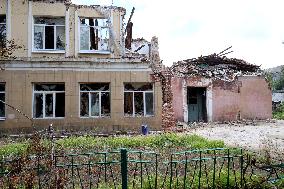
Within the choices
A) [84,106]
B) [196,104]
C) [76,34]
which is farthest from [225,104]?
[76,34]

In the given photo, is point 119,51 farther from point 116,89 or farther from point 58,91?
point 58,91

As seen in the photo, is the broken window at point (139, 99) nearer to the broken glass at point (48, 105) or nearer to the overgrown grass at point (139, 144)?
the broken glass at point (48, 105)

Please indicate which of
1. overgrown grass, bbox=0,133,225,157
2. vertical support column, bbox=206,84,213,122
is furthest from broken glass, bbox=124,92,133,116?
vertical support column, bbox=206,84,213,122

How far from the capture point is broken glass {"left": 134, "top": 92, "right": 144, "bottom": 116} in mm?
18391

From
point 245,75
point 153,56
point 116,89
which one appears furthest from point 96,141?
point 245,75

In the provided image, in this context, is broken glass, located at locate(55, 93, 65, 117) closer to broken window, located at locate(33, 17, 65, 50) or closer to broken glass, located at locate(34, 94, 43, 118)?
broken glass, located at locate(34, 94, 43, 118)

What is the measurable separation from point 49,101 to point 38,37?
11.5ft

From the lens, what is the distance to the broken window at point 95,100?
59.0ft

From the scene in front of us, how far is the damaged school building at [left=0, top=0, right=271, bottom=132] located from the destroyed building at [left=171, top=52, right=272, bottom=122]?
4.04 metres

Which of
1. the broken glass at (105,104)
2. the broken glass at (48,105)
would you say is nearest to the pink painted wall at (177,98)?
the broken glass at (105,104)

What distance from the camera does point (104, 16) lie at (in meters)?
18.5

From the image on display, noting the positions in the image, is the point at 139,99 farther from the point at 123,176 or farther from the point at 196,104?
the point at 123,176

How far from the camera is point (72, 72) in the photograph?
693 inches

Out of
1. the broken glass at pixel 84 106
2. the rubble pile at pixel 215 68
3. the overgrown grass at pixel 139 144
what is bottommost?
the overgrown grass at pixel 139 144
